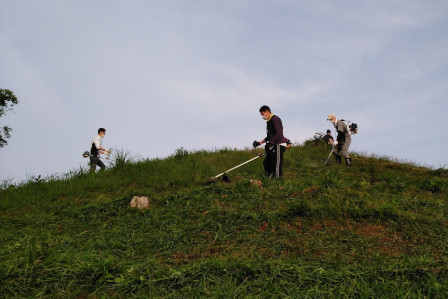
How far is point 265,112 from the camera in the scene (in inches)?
321

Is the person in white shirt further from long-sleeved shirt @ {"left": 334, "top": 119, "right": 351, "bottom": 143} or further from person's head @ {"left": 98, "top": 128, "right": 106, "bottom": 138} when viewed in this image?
long-sleeved shirt @ {"left": 334, "top": 119, "right": 351, "bottom": 143}

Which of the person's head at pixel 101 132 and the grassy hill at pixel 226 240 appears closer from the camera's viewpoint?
the grassy hill at pixel 226 240

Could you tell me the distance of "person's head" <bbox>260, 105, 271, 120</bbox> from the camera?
812cm

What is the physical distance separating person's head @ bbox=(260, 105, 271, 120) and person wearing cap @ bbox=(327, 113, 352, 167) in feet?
12.1

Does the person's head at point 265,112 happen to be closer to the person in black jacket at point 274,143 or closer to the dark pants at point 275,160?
the person in black jacket at point 274,143

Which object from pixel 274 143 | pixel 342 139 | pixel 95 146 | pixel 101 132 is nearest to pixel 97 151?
pixel 95 146

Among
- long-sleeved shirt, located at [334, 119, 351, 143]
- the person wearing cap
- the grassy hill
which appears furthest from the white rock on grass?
long-sleeved shirt, located at [334, 119, 351, 143]

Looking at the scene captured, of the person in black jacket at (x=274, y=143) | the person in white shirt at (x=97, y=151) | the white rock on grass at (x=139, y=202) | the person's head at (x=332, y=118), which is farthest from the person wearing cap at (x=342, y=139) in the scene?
the person in white shirt at (x=97, y=151)

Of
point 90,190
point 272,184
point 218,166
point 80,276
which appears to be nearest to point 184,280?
point 80,276

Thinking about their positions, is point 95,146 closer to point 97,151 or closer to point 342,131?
point 97,151

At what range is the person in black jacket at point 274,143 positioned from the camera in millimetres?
7840

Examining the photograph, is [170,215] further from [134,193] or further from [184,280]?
[184,280]

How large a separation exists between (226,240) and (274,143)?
3877mm

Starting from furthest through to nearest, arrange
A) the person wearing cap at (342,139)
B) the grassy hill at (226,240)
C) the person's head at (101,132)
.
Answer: the person wearing cap at (342,139) < the person's head at (101,132) < the grassy hill at (226,240)
